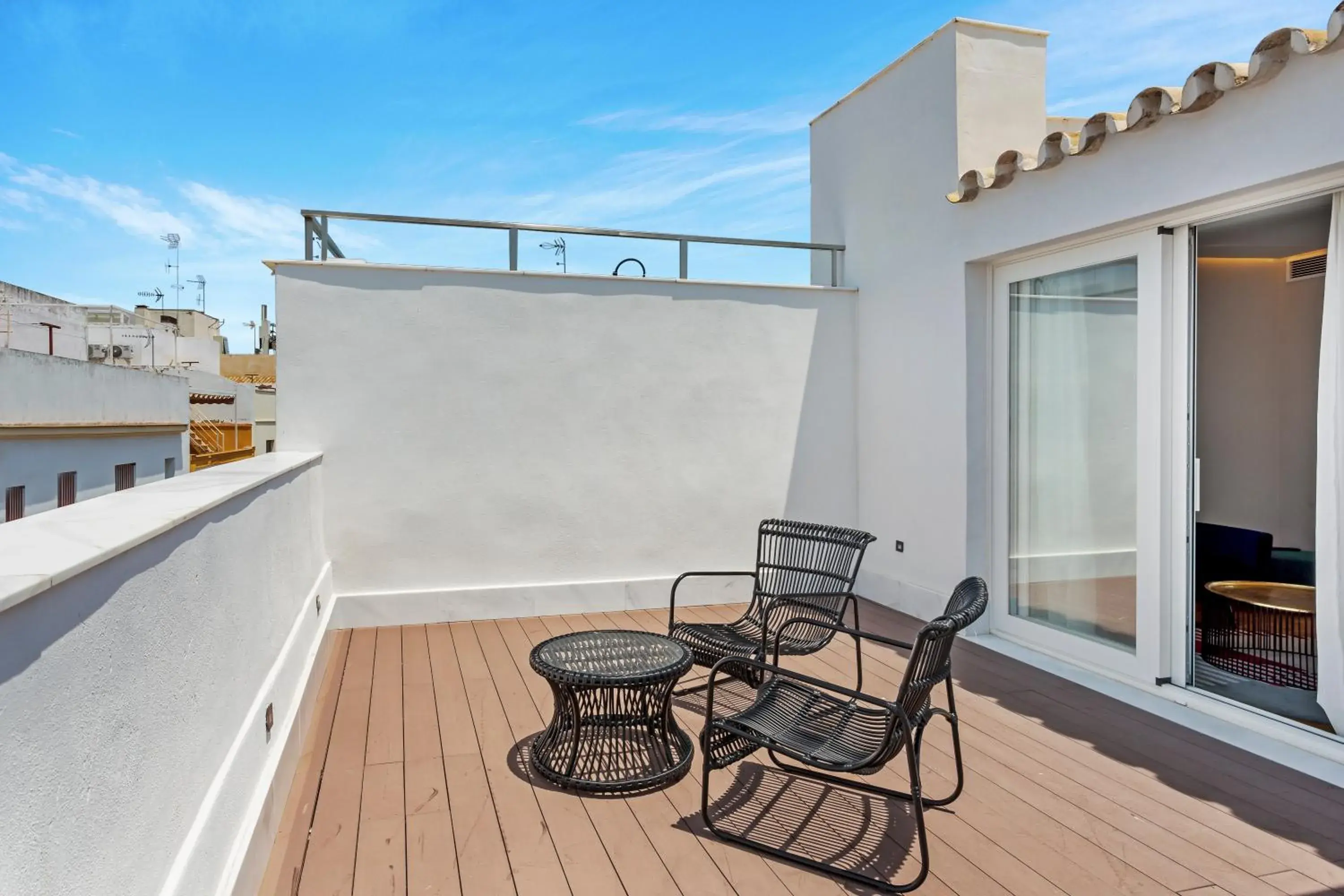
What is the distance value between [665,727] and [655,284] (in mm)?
3593

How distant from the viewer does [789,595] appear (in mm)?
4145

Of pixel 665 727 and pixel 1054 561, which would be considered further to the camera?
pixel 1054 561

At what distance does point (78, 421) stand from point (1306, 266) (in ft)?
65.6

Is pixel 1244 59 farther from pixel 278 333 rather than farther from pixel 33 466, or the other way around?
pixel 33 466

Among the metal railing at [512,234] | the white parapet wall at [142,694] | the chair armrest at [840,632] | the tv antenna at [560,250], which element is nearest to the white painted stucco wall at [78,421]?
the metal railing at [512,234]

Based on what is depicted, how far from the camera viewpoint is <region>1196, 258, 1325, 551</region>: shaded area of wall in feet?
18.7

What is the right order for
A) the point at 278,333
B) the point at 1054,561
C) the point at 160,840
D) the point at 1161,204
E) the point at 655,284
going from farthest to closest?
1. the point at 655,284
2. the point at 278,333
3. the point at 1054,561
4. the point at 1161,204
5. the point at 160,840

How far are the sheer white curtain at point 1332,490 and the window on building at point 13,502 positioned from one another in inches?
681

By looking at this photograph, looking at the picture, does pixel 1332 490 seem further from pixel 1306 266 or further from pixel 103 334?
pixel 103 334

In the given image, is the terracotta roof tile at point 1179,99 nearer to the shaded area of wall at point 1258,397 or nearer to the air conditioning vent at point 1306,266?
the shaded area of wall at point 1258,397

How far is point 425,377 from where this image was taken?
18.1 ft

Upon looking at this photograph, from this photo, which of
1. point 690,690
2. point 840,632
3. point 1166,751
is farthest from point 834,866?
point 1166,751

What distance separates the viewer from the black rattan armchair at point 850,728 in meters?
2.42

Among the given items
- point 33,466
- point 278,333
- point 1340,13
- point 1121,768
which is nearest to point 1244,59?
point 1340,13
